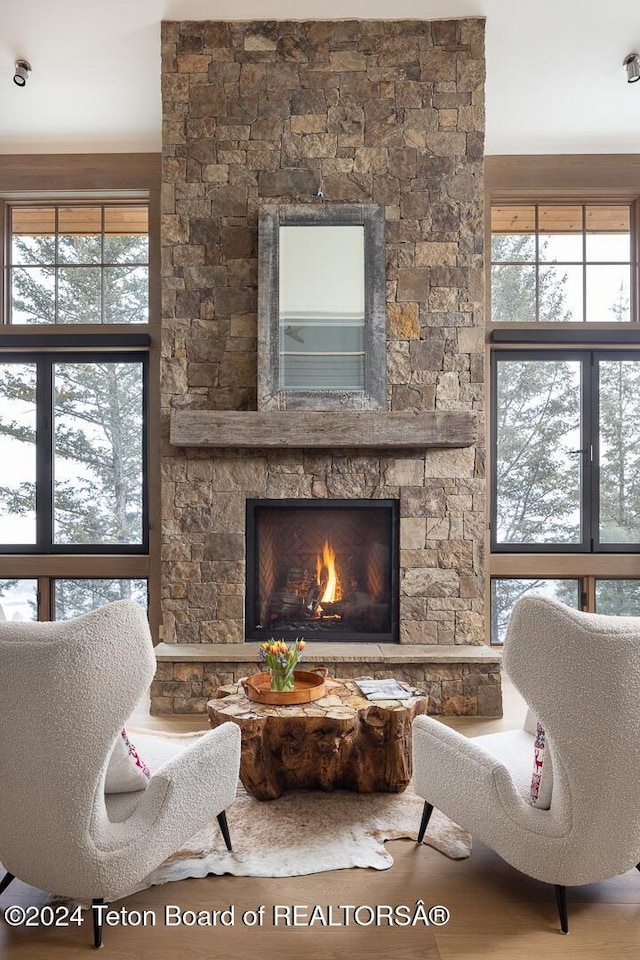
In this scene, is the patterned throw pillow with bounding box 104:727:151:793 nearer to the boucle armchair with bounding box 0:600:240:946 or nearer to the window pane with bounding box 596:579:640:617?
the boucle armchair with bounding box 0:600:240:946

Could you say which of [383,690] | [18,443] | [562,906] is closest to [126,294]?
[18,443]

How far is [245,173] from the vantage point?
3928 millimetres

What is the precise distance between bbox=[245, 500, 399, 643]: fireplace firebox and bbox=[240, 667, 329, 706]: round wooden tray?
1.06 m

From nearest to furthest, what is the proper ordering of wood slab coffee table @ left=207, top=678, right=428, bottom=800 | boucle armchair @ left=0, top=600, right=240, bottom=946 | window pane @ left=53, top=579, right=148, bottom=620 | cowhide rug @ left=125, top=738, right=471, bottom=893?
boucle armchair @ left=0, top=600, right=240, bottom=946 → cowhide rug @ left=125, top=738, right=471, bottom=893 → wood slab coffee table @ left=207, top=678, right=428, bottom=800 → window pane @ left=53, top=579, right=148, bottom=620

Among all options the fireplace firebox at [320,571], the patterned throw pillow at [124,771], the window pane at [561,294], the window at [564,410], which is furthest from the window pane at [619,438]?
the patterned throw pillow at [124,771]

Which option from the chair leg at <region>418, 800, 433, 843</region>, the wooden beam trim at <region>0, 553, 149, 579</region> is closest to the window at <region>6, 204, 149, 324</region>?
the wooden beam trim at <region>0, 553, 149, 579</region>

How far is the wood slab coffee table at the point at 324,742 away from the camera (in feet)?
8.45

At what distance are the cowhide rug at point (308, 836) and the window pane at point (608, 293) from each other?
148 inches

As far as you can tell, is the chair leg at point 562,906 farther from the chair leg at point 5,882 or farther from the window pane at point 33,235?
the window pane at point 33,235

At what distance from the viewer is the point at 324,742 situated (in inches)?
103

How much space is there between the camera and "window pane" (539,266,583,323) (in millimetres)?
4934

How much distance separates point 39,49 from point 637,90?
12.0 feet

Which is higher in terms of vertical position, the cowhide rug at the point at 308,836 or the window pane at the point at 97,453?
the window pane at the point at 97,453

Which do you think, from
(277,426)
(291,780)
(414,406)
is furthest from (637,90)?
(291,780)
